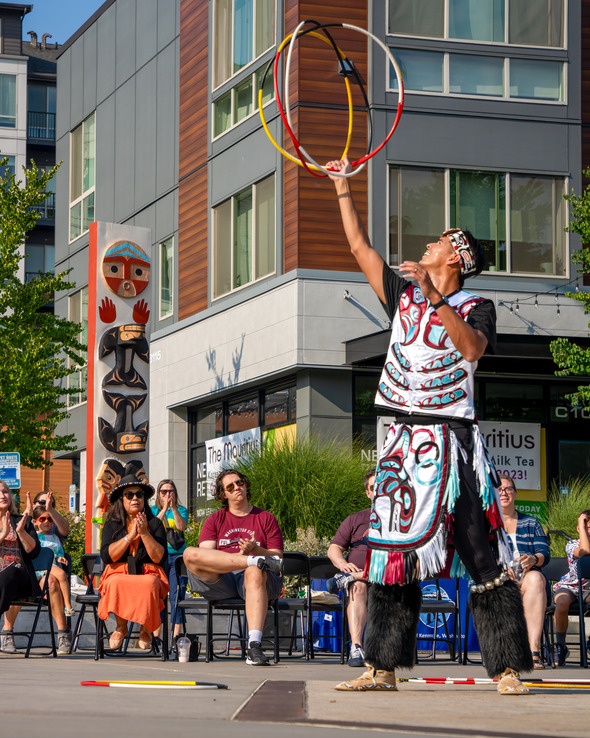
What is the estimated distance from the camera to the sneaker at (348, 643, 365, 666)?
34.1 ft

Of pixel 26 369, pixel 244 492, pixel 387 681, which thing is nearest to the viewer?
pixel 387 681

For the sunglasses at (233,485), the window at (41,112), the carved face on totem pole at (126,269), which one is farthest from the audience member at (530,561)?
the window at (41,112)

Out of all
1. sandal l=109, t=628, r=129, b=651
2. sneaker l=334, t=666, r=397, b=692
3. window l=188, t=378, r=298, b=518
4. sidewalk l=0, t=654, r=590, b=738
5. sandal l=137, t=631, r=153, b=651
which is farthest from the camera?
window l=188, t=378, r=298, b=518

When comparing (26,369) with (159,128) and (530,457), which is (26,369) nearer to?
(159,128)

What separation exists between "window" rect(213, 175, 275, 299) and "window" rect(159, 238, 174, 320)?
2.47m

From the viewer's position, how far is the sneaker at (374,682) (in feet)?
21.4

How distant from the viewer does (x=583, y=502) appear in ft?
66.3

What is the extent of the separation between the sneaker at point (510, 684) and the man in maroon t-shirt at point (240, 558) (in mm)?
4034

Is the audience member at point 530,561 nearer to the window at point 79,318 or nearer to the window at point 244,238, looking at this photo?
the window at point 244,238

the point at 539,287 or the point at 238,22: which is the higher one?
the point at 238,22

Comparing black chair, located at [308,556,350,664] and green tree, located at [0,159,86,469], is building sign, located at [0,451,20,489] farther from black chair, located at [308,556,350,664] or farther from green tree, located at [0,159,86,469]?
black chair, located at [308,556,350,664]

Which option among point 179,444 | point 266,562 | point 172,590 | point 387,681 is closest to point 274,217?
point 179,444

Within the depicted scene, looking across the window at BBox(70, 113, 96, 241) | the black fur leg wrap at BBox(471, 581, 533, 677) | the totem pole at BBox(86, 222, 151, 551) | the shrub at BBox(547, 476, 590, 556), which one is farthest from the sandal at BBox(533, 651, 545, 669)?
the window at BBox(70, 113, 96, 241)

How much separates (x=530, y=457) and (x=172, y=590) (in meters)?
12.7
